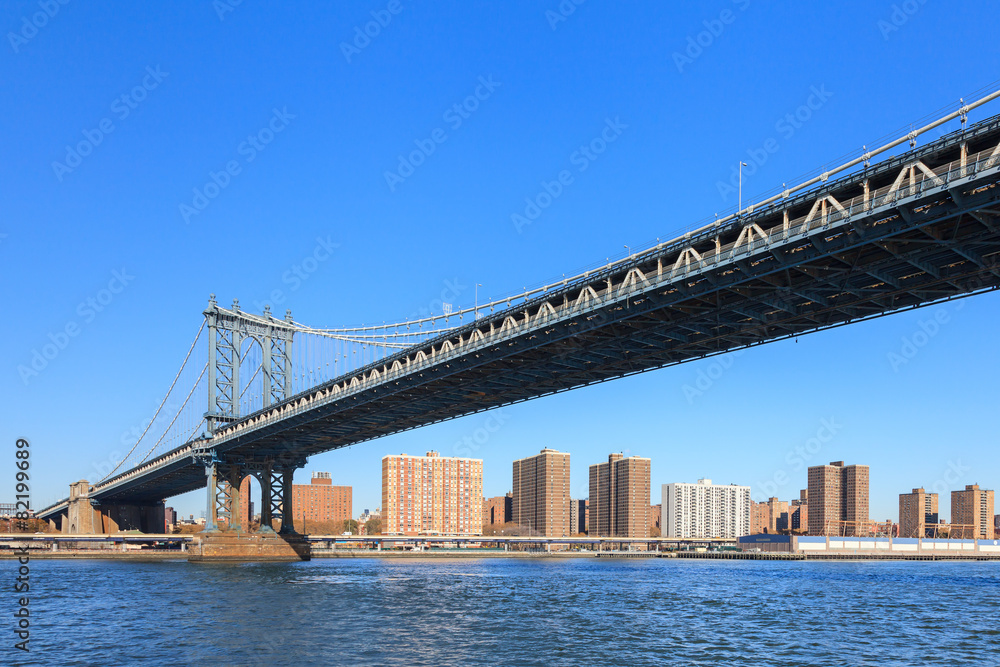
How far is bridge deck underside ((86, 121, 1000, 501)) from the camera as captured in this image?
30641 millimetres

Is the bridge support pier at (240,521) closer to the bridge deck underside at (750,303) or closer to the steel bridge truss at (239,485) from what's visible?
the steel bridge truss at (239,485)

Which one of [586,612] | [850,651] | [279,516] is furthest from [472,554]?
[850,651]

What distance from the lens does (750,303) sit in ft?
131

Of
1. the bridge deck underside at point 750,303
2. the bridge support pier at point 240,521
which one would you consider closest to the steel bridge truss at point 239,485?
the bridge support pier at point 240,521

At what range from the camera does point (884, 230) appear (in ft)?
101

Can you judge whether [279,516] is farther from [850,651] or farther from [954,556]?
[954,556]

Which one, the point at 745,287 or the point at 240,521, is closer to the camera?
the point at 745,287

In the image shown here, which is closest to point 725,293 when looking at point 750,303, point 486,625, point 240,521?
point 750,303

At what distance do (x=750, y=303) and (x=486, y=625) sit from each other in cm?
1878

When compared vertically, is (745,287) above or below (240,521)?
above

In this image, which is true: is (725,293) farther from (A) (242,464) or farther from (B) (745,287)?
(A) (242,464)

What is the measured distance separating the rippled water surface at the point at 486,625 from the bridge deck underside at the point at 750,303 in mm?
13888

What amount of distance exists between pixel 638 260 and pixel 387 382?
2626 centimetres

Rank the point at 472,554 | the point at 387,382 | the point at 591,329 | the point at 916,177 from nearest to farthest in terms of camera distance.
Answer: the point at 916,177 < the point at 591,329 < the point at 387,382 < the point at 472,554
